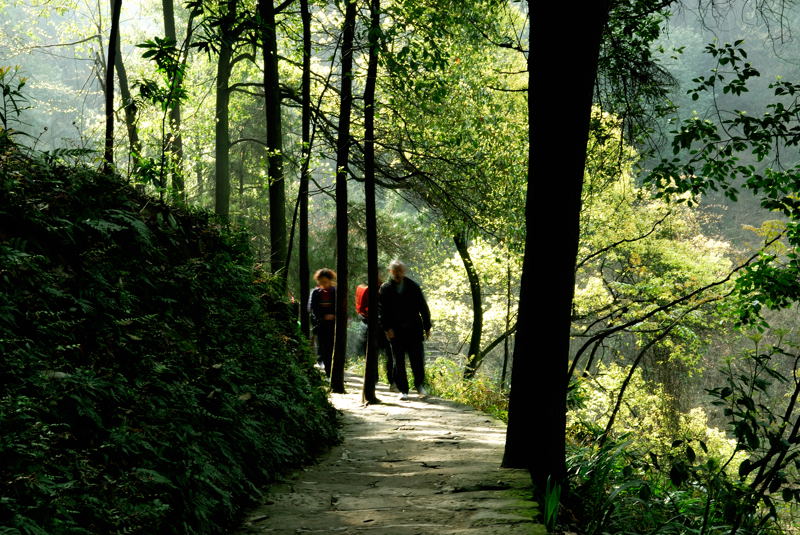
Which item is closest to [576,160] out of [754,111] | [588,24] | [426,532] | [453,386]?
[588,24]

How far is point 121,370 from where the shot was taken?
3621 mm

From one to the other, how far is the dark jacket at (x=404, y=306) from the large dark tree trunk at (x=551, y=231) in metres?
5.70

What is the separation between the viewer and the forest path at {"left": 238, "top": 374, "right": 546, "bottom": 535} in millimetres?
3939

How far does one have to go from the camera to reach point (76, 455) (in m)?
2.87

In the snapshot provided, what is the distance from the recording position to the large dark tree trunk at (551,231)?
4.71 meters

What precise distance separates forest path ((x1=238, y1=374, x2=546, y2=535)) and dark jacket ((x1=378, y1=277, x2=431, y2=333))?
253cm

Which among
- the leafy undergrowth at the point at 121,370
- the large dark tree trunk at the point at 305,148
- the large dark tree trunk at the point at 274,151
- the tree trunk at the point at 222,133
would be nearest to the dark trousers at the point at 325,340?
the large dark tree trunk at the point at 305,148

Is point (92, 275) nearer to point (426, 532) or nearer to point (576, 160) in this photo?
point (426, 532)

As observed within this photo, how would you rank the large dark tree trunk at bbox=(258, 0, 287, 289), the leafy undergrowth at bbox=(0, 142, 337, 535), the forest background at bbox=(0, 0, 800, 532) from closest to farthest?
the leafy undergrowth at bbox=(0, 142, 337, 535) < the forest background at bbox=(0, 0, 800, 532) < the large dark tree trunk at bbox=(258, 0, 287, 289)

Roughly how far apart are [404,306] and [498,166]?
5.30 m

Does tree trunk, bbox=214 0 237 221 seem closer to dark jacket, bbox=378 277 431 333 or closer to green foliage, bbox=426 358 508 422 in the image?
green foliage, bbox=426 358 508 422

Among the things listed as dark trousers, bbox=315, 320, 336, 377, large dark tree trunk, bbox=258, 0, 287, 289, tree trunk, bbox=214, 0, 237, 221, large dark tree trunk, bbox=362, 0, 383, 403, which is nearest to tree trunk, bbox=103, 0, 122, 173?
large dark tree trunk, bbox=258, 0, 287, 289

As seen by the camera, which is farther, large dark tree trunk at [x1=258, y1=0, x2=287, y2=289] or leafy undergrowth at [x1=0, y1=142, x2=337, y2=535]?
large dark tree trunk at [x1=258, y1=0, x2=287, y2=289]

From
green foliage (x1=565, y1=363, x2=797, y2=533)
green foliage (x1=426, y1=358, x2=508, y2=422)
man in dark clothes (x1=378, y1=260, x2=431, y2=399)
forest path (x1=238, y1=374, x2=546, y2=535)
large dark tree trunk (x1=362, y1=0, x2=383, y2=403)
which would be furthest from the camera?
green foliage (x1=426, y1=358, x2=508, y2=422)
